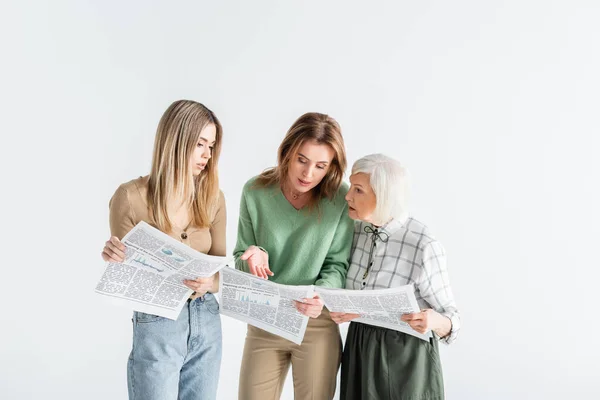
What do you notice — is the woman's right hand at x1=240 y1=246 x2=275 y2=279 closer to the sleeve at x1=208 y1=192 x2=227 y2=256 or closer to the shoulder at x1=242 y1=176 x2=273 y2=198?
the sleeve at x1=208 y1=192 x2=227 y2=256

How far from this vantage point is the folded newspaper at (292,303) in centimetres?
178

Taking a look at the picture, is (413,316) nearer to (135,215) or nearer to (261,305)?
(261,305)

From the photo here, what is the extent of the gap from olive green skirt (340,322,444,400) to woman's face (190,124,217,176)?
2.40 feet

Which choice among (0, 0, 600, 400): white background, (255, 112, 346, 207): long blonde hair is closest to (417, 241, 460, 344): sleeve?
(255, 112, 346, 207): long blonde hair

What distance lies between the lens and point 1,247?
3301mm

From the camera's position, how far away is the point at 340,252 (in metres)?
2.11

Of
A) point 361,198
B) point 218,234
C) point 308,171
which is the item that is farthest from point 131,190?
point 361,198

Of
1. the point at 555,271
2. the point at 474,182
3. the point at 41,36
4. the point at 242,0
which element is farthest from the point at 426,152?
the point at 41,36

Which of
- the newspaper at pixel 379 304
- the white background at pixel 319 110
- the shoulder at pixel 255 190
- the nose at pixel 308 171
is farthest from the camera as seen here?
the white background at pixel 319 110

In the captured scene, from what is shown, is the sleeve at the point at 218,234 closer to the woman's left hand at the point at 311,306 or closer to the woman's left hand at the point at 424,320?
the woman's left hand at the point at 311,306

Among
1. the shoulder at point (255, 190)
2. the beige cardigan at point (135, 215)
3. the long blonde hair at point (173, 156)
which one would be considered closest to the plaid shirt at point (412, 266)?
the shoulder at point (255, 190)

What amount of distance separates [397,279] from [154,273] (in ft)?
2.40

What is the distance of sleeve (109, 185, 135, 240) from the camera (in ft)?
6.03

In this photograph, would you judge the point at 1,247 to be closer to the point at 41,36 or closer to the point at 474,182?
the point at 41,36
